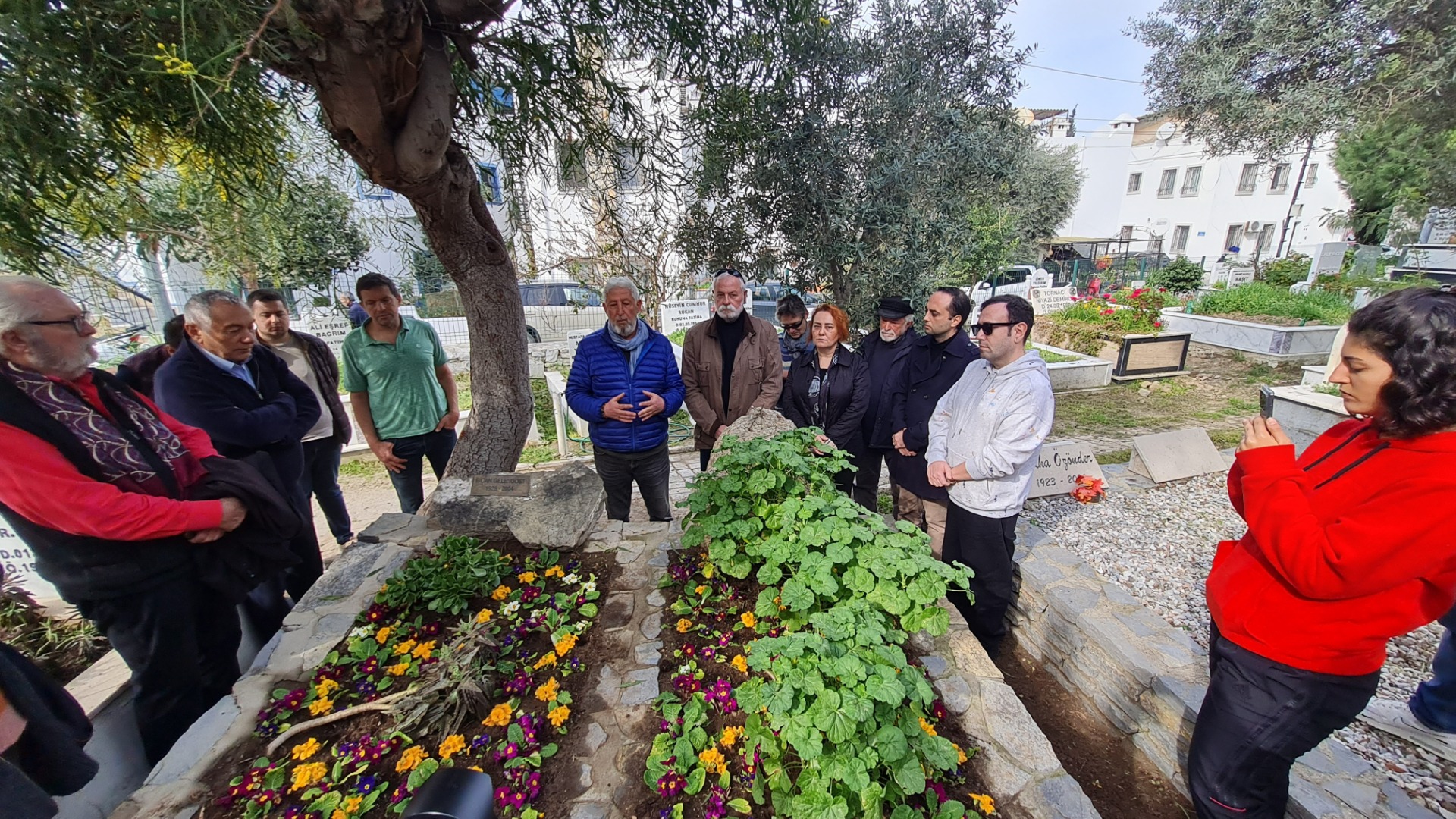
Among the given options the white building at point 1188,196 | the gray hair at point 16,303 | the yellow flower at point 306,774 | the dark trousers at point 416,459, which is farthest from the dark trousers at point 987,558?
the white building at point 1188,196

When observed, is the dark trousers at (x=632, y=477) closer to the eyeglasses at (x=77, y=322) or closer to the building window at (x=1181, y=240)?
the eyeglasses at (x=77, y=322)

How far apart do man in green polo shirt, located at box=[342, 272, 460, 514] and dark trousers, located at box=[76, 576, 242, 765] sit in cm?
144

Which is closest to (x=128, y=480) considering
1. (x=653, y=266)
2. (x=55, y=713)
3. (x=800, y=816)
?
(x=55, y=713)

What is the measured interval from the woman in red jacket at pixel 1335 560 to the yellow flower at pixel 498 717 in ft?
7.67

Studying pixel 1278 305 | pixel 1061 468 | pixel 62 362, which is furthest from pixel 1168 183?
pixel 62 362

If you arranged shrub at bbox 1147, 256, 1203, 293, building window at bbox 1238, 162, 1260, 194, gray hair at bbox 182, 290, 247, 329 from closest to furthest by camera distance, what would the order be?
gray hair at bbox 182, 290, 247, 329
shrub at bbox 1147, 256, 1203, 293
building window at bbox 1238, 162, 1260, 194

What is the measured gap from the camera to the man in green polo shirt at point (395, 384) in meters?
3.50

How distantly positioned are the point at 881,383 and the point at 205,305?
12.6ft

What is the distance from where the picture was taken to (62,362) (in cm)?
184

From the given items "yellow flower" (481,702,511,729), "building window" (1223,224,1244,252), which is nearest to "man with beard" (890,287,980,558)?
"yellow flower" (481,702,511,729)

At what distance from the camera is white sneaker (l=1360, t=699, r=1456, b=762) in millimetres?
2219

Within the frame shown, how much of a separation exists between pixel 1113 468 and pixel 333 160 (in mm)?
7043

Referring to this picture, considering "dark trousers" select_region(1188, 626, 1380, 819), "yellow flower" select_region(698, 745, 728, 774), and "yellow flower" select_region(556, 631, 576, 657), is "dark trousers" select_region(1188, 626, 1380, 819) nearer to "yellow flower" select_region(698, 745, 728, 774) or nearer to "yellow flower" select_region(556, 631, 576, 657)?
"yellow flower" select_region(698, 745, 728, 774)

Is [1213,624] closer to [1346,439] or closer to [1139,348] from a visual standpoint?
[1346,439]
